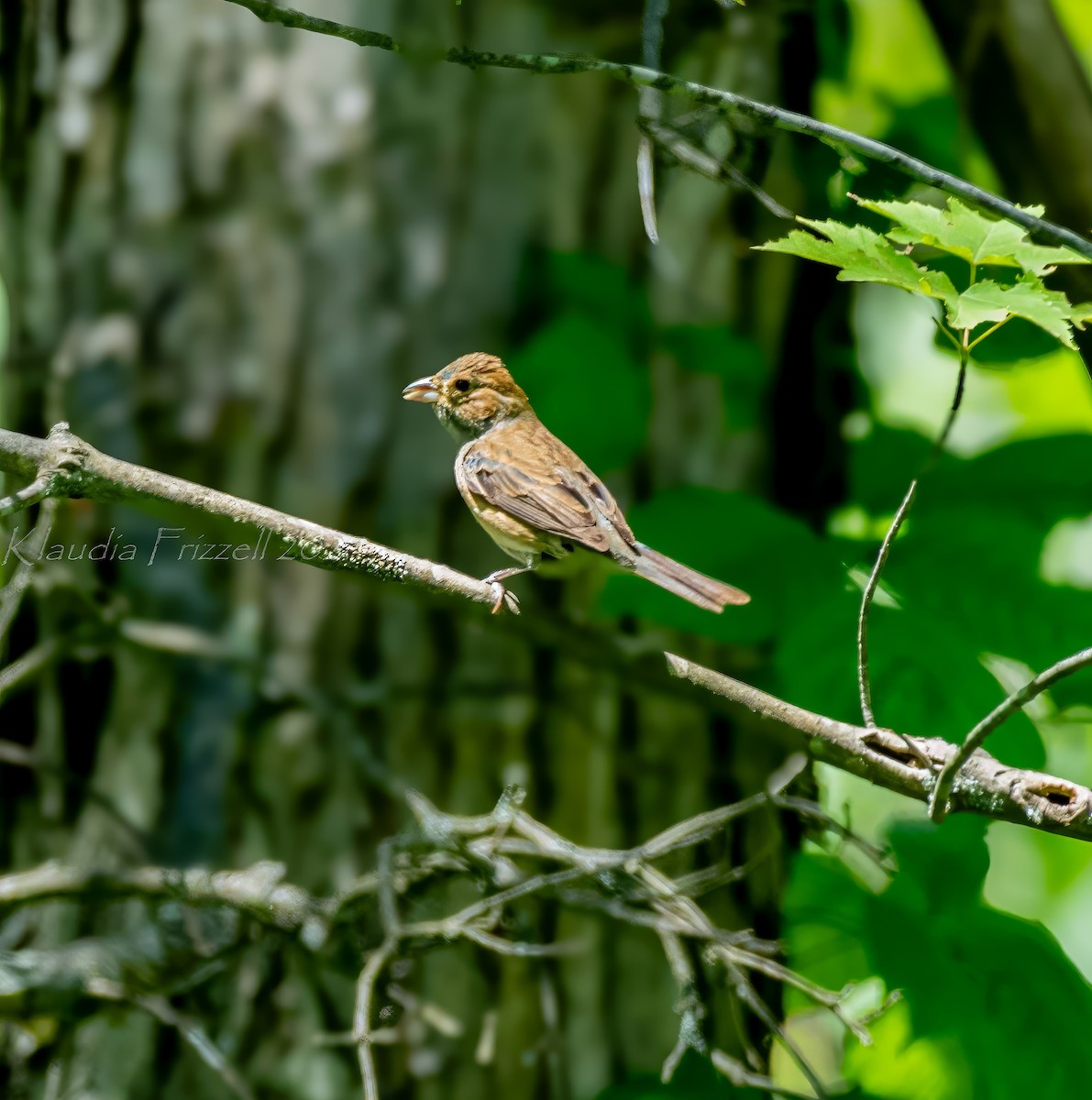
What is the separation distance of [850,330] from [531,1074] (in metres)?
2.47

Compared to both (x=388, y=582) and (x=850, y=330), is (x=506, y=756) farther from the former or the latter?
(x=850, y=330)

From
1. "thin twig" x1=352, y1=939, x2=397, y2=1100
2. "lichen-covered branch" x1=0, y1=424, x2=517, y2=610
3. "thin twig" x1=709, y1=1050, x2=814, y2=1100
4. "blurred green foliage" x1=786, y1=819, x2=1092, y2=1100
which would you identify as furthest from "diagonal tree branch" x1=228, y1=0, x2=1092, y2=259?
"thin twig" x1=352, y1=939, x2=397, y2=1100

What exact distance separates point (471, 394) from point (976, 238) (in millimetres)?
1598

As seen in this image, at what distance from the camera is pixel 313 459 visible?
10.1 feet

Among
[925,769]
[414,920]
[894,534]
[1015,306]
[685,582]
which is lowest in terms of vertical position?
[414,920]

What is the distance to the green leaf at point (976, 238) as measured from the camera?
61.4 inches

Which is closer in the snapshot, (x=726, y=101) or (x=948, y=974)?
(x=726, y=101)

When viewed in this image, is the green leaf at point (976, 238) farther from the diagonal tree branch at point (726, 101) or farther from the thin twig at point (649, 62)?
the thin twig at point (649, 62)

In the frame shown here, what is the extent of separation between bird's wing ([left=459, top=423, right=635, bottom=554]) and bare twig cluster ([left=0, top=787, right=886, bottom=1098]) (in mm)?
730

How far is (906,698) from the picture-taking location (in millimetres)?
2385

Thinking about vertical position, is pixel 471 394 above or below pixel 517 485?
above

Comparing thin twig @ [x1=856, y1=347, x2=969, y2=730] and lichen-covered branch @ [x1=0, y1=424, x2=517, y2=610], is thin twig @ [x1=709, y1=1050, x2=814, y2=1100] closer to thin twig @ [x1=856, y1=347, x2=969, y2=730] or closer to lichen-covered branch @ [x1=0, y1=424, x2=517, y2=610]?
thin twig @ [x1=856, y1=347, x2=969, y2=730]

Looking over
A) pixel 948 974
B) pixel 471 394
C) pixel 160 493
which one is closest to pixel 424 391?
pixel 471 394

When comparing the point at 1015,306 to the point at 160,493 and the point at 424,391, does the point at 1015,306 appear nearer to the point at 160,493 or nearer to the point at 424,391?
the point at 160,493
